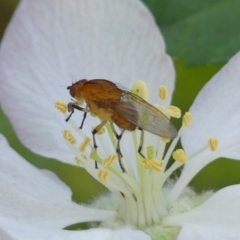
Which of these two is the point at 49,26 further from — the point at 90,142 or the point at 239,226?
the point at 239,226

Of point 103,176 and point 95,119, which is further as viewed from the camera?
point 95,119

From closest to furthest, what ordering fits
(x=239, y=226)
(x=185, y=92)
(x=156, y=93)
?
(x=239, y=226) → (x=156, y=93) → (x=185, y=92)

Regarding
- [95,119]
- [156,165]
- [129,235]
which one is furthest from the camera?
[95,119]

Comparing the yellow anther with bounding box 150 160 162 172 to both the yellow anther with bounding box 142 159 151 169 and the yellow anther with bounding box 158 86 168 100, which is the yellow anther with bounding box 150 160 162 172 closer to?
the yellow anther with bounding box 142 159 151 169

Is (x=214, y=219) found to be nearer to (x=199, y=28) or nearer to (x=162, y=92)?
(x=162, y=92)

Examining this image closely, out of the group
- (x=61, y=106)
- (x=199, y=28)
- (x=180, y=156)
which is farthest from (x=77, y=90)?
(x=199, y=28)

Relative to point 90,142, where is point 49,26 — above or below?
above

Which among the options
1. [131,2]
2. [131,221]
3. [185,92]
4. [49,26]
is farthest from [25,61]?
[185,92]
